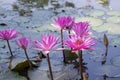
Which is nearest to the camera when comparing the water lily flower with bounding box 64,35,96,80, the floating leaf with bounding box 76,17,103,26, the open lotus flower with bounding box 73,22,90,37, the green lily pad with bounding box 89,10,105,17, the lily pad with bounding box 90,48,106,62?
the water lily flower with bounding box 64,35,96,80

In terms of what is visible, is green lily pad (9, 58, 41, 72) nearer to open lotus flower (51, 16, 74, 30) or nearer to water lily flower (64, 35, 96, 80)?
open lotus flower (51, 16, 74, 30)

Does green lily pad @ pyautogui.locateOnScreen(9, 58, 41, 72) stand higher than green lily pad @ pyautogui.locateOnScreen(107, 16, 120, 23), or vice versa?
green lily pad @ pyautogui.locateOnScreen(107, 16, 120, 23)

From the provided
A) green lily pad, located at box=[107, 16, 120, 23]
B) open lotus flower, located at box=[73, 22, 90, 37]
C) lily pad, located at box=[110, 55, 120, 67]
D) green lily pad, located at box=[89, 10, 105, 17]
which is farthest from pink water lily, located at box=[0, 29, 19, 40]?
green lily pad, located at box=[89, 10, 105, 17]

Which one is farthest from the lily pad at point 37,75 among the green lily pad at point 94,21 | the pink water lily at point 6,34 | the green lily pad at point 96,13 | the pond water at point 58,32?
the green lily pad at point 96,13

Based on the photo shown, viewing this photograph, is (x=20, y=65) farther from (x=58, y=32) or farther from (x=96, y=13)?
(x=96, y=13)

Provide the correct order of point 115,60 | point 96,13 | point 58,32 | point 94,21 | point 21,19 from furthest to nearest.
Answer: point 96,13 < point 21,19 < point 94,21 < point 58,32 < point 115,60

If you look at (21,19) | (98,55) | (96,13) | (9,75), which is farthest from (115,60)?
(21,19)

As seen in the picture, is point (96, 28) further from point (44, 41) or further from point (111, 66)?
point (44, 41)
